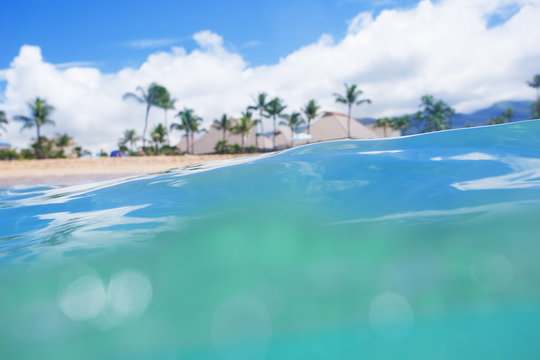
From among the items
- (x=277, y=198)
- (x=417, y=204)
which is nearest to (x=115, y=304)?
(x=277, y=198)

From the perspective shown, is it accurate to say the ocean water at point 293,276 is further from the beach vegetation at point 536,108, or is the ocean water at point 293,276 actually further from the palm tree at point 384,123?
the beach vegetation at point 536,108

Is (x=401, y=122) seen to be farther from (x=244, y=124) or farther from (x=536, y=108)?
(x=244, y=124)

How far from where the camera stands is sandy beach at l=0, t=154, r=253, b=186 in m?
15.5

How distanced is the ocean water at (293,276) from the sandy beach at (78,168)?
14.5 metres

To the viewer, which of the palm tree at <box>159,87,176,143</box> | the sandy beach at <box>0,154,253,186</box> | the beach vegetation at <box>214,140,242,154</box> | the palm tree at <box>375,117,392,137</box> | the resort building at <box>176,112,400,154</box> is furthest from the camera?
the palm tree at <box>375,117,392,137</box>

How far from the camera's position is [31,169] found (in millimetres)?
18219

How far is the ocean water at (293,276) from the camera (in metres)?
1.28

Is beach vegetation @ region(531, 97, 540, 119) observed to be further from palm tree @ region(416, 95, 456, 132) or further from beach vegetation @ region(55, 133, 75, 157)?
beach vegetation @ region(55, 133, 75, 157)

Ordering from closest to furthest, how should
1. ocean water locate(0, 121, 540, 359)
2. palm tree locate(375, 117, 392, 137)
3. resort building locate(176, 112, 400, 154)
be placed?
ocean water locate(0, 121, 540, 359)
resort building locate(176, 112, 400, 154)
palm tree locate(375, 117, 392, 137)

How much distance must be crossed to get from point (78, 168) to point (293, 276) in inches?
789

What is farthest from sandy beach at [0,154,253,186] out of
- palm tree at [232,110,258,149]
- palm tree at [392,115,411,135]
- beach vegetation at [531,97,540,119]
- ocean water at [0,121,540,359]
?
beach vegetation at [531,97,540,119]

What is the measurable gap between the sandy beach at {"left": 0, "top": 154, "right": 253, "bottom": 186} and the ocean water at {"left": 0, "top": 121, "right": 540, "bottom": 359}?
47.4ft

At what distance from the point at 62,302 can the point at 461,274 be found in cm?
188

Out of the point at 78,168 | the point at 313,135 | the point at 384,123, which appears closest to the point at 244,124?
the point at 313,135
